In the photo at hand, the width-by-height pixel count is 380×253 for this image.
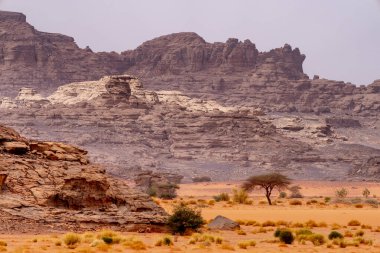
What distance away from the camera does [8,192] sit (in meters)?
29.4

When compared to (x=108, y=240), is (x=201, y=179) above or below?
below

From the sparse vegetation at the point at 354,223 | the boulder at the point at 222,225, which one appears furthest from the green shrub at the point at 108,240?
the sparse vegetation at the point at 354,223

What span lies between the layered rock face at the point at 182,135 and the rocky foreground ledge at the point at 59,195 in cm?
7539

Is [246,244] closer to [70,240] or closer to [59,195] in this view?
[70,240]

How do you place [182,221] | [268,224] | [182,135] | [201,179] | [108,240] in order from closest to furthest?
[108,240], [182,221], [268,224], [201,179], [182,135]

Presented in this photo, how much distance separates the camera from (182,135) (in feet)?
451

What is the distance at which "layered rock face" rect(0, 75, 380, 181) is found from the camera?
123812 millimetres

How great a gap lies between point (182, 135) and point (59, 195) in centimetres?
10755

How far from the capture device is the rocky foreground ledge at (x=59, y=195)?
1141 inches

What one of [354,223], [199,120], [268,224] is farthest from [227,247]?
[199,120]

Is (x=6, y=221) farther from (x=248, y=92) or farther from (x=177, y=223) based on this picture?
(x=248, y=92)

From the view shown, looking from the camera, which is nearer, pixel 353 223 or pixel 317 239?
pixel 317 239

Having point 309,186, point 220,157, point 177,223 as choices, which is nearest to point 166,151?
point 220,157

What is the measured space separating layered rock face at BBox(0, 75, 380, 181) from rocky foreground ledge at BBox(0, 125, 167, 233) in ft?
247
